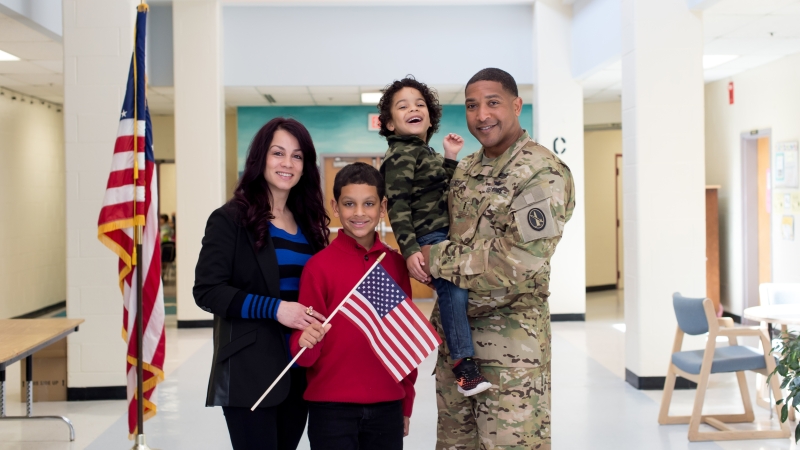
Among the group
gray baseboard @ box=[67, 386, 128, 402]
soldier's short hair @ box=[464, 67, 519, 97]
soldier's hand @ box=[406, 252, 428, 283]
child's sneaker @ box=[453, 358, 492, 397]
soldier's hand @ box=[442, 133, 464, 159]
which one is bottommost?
gray baseboard @ box=[67, 386, 128, 402]

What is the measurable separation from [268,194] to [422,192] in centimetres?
53

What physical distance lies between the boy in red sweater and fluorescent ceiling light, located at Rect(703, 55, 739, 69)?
6.85 m

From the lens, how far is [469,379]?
7.47 ft

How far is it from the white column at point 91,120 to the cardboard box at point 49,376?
25cm

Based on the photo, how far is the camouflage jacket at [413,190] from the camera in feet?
7.77

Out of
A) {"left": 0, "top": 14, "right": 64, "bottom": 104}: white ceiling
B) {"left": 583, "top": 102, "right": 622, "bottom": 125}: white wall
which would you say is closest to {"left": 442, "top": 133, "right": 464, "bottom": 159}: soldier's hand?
{"left": 0, "top": 14, "right": 64, "bottom": 104}: white ceiling

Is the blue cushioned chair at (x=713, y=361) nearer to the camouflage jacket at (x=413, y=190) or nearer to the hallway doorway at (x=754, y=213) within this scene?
the camouflage jacket at (x=413, y=190)

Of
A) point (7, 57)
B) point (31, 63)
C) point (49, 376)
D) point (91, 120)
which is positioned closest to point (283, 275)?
point (91, 120)

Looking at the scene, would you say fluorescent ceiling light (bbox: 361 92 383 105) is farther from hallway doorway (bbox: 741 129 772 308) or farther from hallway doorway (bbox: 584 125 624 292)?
hallway doorway (bbox: 741 129 772 308)

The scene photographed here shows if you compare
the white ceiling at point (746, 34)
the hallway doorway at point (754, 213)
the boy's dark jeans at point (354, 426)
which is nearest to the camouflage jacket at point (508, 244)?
the boy's dark jeans at point (354, 426)

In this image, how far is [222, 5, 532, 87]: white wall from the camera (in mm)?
8938

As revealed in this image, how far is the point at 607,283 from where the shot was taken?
42.7 ft

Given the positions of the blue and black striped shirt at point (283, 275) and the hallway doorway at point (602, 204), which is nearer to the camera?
the blue and black striped shirt at point (283, 275)

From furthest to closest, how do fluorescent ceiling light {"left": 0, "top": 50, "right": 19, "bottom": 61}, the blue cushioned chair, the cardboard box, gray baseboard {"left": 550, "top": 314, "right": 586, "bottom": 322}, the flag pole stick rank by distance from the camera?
gray baseboard {"left": 550, "top": 314, "right": 586, "bottom": 322} < fluorescent ceiling light {"left": 0, "top": 50, "right": 19, "bottom": 61} < the cardboard box < the blue cushioned chair < the flag pole stick
